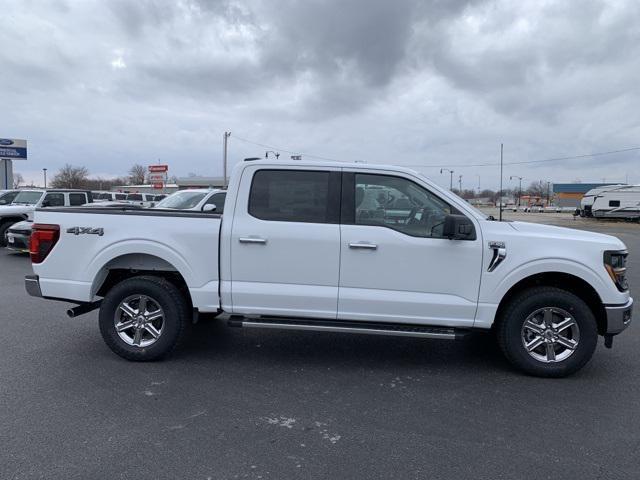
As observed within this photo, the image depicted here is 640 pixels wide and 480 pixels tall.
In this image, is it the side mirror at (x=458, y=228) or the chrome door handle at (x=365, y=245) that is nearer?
the side mirror at (x=458, y=228)

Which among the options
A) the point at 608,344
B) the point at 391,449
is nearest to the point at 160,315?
the point at 391,449

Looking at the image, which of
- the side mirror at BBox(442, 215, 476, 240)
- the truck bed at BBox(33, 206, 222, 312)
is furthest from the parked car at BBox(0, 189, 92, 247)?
the side mirror at BBox(442, 215, 476, 240)

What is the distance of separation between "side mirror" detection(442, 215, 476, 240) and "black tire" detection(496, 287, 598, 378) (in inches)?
31.0

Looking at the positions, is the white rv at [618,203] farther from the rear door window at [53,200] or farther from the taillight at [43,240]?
the taillight at [43,240]

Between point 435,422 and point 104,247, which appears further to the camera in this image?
point 104,247

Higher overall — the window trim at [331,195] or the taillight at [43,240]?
the window trim at [331,195]

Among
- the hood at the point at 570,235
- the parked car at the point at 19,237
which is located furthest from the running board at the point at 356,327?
the parked car at the point at 19,237

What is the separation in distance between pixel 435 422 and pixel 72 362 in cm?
351

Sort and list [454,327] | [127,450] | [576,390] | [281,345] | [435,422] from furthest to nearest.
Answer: [281,345] → [454,327] → [576,390] → [435,422] → [127,450]

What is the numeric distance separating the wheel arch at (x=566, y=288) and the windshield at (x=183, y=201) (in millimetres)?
8685

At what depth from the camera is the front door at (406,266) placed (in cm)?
448

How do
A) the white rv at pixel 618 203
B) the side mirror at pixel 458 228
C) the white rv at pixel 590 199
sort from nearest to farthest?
the side mirror at pixel 458 228 → the white rv at pixel 618 203 → the white rv at pixel 590 199

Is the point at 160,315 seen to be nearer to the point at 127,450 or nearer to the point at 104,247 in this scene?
the point at 104,247

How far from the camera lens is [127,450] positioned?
3.23 m
